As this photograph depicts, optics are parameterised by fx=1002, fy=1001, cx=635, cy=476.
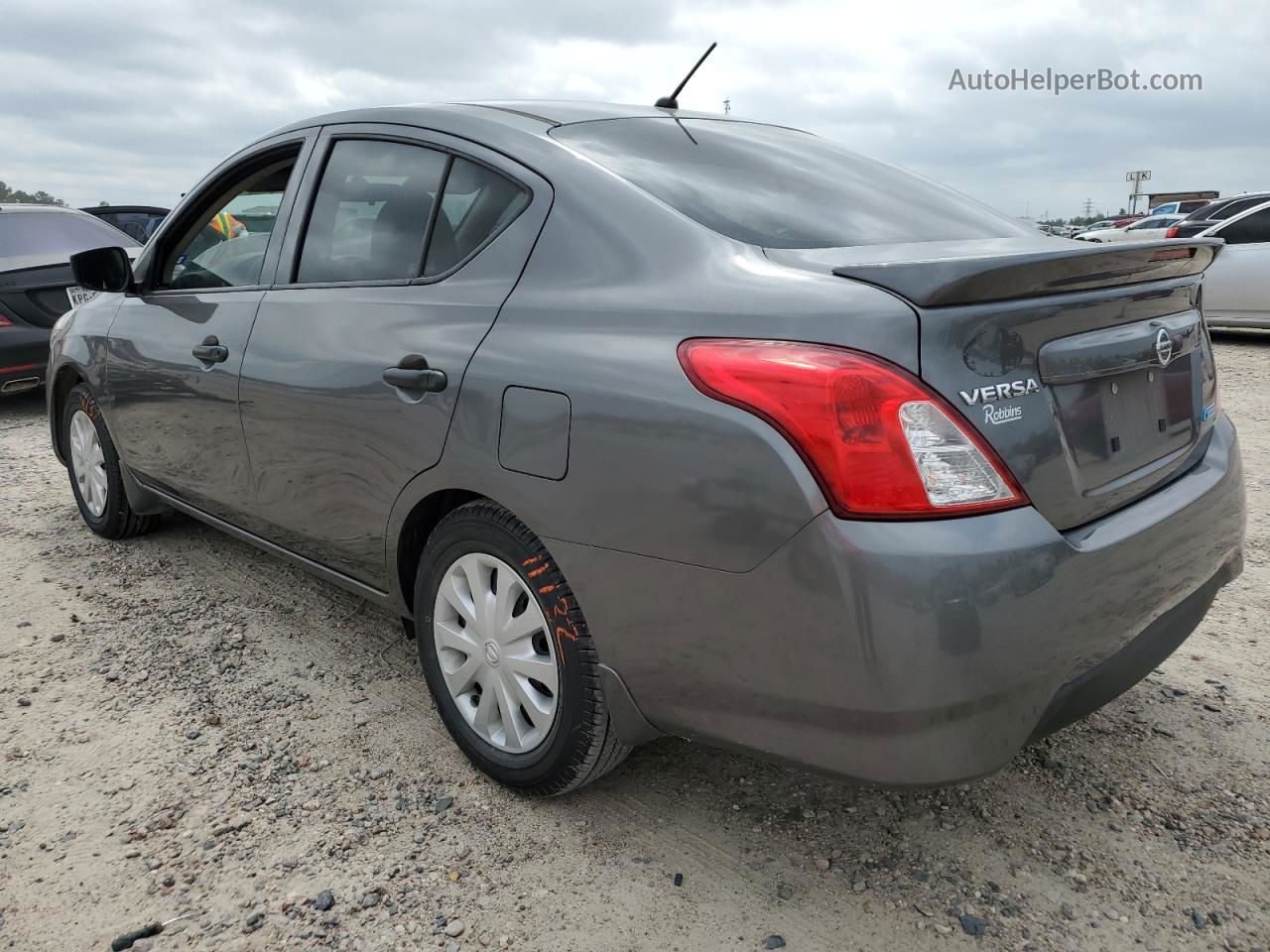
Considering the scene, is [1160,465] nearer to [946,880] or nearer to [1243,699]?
[946,880]

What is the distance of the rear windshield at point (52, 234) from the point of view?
24.7 ft

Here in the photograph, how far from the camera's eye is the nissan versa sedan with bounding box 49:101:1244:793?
165 centimetres

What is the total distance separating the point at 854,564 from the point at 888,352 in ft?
1.17

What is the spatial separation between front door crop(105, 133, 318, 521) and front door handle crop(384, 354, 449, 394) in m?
0.84

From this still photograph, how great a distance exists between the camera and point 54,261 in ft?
24.7

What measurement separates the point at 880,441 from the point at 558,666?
889 millimetres

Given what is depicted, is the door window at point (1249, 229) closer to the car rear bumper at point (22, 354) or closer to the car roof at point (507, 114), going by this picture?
the car roof at point (507, 114)

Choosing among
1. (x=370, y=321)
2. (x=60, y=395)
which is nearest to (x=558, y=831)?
(x=370, y=321)

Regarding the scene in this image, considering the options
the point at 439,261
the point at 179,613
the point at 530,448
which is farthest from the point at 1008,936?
the point at 179,613

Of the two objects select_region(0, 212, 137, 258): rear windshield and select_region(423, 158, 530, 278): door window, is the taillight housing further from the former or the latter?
select_region(0, 212, 137, 258): rear windshield

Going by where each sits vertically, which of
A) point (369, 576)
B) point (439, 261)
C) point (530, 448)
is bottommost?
point (369, 576)

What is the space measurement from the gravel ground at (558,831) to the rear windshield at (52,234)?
560 centimetres

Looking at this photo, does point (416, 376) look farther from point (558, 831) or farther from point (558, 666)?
point (558, 831)

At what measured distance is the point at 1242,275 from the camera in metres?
10.1
